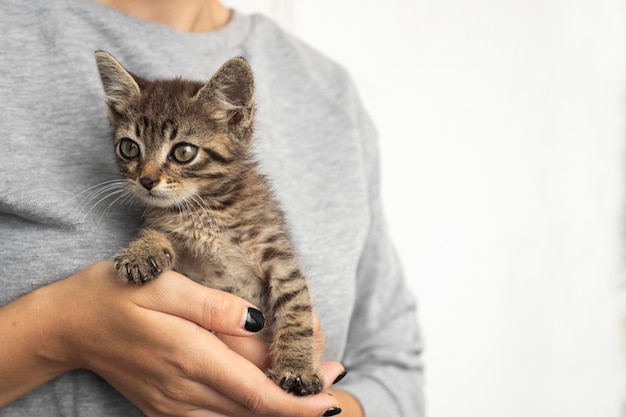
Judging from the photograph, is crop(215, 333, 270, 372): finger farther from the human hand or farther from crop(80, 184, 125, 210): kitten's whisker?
crop(80, 184, 125, 210): kitten's whisker

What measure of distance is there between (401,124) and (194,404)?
1631mm

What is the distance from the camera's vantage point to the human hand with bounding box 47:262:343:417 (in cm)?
104

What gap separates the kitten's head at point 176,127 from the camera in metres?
1.13

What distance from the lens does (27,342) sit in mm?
1106

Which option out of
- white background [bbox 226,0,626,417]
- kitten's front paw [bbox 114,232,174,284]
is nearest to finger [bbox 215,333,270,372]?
kitten's front paw [bbox 114,232,174,284]


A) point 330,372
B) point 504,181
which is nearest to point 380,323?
point 330,372

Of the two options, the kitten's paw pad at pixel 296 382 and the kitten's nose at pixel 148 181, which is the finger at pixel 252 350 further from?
the kitten's nose at pixel 148 181

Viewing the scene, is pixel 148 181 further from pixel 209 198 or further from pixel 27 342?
pixel 27 342

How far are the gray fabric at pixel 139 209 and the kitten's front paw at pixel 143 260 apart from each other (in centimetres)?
12

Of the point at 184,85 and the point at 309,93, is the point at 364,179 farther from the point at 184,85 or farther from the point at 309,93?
the point at 184,85

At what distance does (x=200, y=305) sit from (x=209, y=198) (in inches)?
9.7

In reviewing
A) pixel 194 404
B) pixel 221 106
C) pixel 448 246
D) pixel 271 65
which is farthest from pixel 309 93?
pixel 448 246

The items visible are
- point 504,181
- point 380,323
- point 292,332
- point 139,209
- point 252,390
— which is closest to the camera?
point 252,390

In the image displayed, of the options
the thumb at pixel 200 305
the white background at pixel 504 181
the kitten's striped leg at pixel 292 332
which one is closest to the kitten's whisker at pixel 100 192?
the thumb at pixel 200 305
